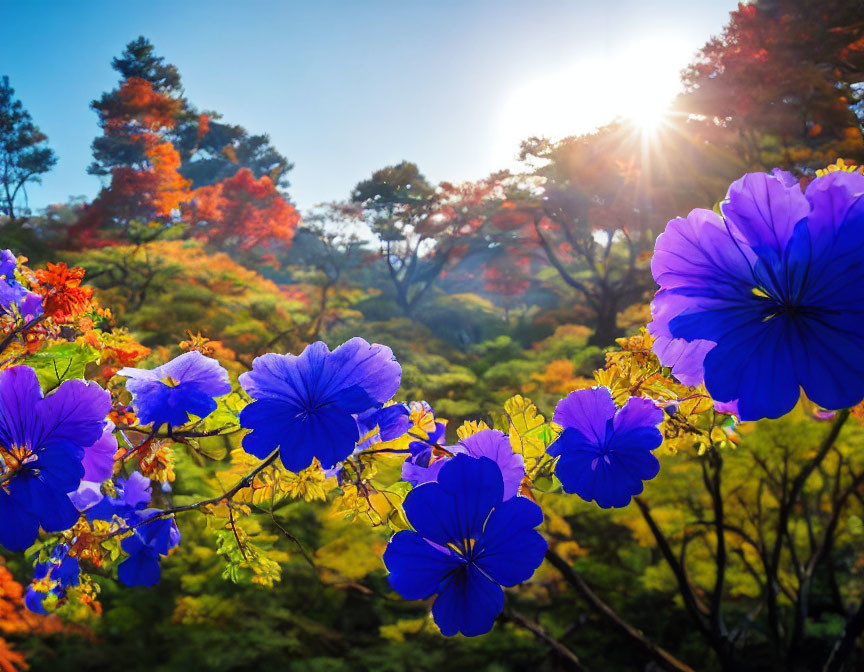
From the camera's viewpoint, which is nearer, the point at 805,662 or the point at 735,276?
the point at 735,276

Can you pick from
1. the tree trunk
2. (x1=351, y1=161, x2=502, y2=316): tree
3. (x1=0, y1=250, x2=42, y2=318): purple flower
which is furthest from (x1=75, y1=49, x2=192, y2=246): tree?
(x1=0, y1=250, x2=42, y2=318): purple flower

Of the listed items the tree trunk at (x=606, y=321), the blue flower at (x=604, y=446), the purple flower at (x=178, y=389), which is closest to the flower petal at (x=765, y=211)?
the blue flower at (x=604, y=446)

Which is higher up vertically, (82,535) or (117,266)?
(117,266)

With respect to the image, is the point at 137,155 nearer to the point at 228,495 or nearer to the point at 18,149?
the point at 18,149

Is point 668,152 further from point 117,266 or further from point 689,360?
point 689,360

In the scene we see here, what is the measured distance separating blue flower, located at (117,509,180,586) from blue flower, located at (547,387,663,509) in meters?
0.51

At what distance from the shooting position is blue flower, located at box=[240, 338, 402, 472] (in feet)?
1.23

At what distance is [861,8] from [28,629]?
9.23 m

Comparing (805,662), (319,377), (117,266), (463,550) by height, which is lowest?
(463,550)

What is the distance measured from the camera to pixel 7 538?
1.26 feet

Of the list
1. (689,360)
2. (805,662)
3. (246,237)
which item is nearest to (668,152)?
(805,662)

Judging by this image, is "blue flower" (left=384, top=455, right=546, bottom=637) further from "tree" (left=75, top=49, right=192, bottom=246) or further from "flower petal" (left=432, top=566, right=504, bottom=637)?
"tree" (left=75, top=49, right=192, bottom=246)

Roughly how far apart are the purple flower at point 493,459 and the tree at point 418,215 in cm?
907

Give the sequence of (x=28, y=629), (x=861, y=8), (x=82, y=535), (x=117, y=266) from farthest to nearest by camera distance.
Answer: (x=117, y=266), (x=861, y=8), (x=28, y=629), (x=82, y=535)
